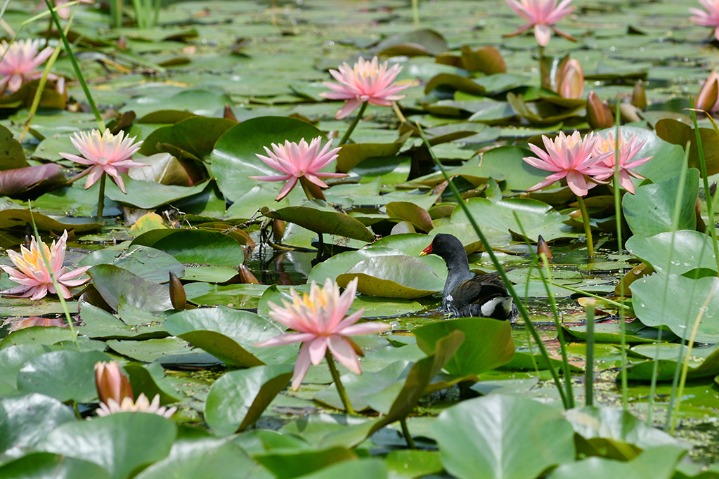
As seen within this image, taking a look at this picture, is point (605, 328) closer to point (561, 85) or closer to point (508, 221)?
point (508, 221)

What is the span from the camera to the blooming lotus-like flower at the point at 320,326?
6.07ft

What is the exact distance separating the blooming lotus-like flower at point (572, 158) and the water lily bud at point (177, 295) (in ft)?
3.49

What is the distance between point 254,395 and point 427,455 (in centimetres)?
42

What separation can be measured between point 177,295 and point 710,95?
123 inches

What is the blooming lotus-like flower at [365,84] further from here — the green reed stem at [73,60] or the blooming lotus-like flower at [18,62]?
the blooming lotus-like flower at [18,62]

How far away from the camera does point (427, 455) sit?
180 cm

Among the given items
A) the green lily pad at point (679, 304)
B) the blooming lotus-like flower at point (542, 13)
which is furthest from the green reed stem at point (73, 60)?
the blooming lotus-like flower at point (542, 13)

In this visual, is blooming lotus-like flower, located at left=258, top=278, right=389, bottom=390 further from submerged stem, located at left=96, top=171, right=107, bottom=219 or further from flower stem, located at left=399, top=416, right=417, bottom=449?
submerged stem, located at left=96, top=171, right=107, bottom=219

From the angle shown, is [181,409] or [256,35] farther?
[256,35]

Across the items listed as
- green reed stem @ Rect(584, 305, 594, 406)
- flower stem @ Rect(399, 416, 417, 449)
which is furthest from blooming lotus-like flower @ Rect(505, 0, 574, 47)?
flower stem @ Rect(399, 416, 417, 449)

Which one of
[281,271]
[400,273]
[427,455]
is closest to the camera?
[427,455]

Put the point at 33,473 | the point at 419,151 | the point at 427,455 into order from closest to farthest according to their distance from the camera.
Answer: the point at 33,473
the point at 427,455
the point at 419,151

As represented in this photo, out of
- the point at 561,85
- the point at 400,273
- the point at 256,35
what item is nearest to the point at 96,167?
the point at 400,273

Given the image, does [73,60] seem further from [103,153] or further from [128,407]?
[128,407]
